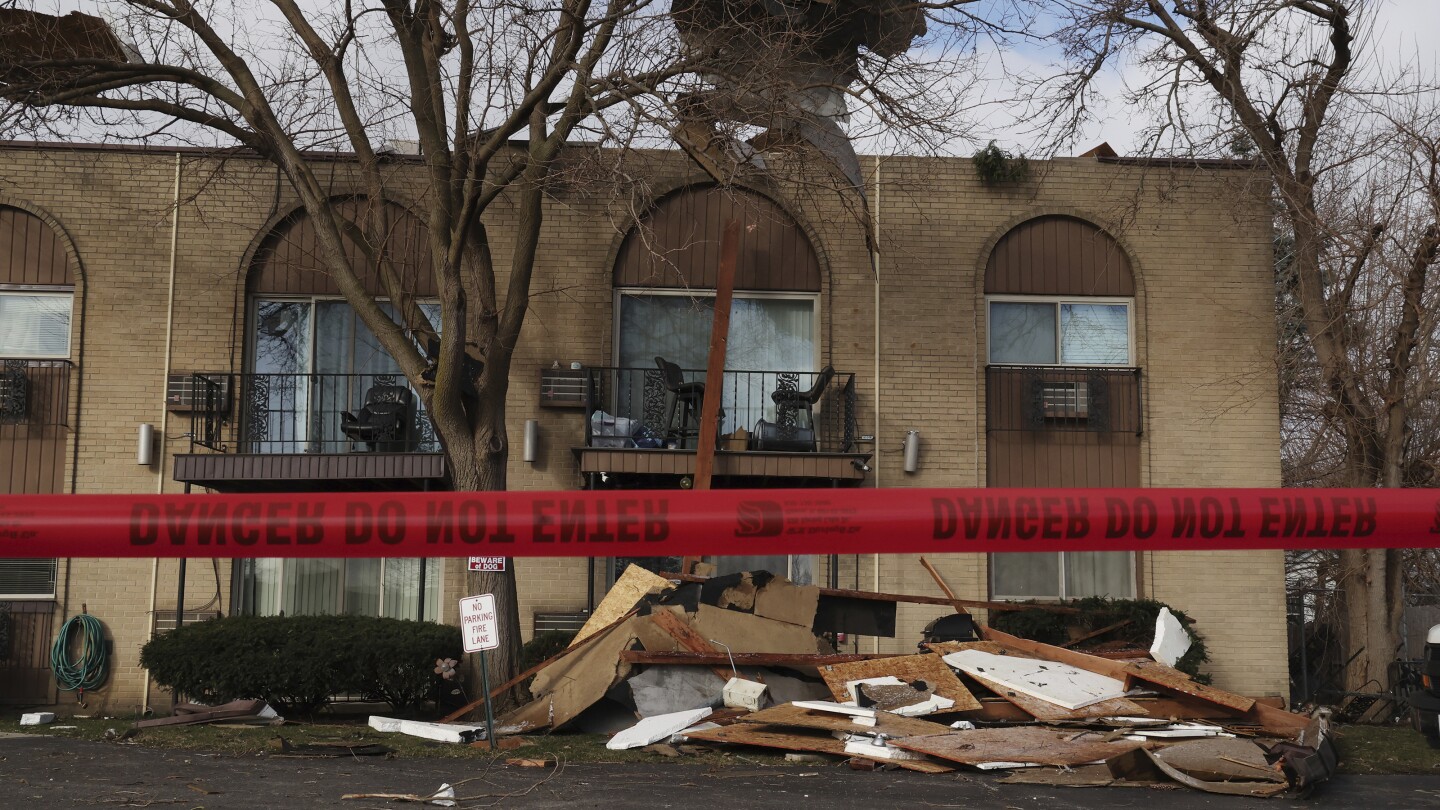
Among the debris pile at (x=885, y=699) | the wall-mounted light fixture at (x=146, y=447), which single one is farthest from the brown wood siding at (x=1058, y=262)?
the wall-mounted light fixture at (x=146, y=447)

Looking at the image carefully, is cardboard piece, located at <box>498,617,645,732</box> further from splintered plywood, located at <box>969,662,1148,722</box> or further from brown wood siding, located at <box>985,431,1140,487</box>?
brown wood siding, located at <box>985,431,1140,487</box>

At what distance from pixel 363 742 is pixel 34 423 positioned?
8.26m

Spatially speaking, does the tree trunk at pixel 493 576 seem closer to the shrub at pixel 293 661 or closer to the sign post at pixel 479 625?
the shrub at pixel 293 661

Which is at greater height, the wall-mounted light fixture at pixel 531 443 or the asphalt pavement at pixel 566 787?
the wall-mounted light fixture at pixel 531 443

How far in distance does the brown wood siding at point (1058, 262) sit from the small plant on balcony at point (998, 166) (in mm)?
640

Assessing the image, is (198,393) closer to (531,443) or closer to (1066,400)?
(531,443)

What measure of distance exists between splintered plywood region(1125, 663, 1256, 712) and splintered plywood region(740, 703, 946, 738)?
219 centimetres

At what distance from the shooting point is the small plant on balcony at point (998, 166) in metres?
17.8

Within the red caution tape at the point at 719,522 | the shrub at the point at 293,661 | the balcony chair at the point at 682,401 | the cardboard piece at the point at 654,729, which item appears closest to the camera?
the red caution tape at the point at 719,522

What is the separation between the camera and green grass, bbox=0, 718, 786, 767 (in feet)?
34.7

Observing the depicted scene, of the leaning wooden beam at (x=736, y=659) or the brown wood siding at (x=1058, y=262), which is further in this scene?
the brown wood siding at (x=1058, y=262)

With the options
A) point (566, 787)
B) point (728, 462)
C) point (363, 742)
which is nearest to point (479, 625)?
point (363, 742)

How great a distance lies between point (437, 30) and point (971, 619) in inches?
334

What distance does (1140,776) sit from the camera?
30.7 feet
